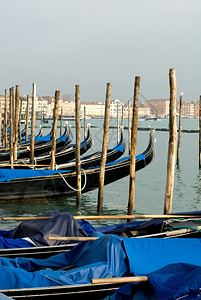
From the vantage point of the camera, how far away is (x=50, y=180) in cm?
964

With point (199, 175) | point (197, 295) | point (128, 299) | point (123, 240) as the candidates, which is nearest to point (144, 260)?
point (123, 240)

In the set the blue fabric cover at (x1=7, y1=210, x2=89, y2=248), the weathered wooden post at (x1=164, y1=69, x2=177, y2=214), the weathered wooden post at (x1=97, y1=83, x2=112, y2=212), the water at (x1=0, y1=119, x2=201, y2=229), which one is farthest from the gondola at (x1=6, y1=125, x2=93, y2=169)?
the blue fabric cover at (x1=7, y1=210, x2=89, y2=248)

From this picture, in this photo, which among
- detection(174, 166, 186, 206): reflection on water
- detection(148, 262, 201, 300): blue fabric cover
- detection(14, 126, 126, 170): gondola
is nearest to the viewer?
detection(148, 262, 201, 300): blue fabric cover

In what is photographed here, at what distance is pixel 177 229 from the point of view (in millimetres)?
5602

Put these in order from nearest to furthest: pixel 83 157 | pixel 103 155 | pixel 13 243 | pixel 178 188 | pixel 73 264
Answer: pixel 73 264
pixel 13 243
pixel 103 155
pixel 83 157
pixel 178 188

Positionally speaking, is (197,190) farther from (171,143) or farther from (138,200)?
(171,143)

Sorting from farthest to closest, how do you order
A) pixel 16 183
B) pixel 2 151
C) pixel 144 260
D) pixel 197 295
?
pixel 2 151 < pixel 16 183 < pixel 144 260 < pixel 197 295

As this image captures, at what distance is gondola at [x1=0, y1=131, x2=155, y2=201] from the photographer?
954 centimetres

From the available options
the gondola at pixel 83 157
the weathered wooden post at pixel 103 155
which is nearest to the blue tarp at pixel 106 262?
the weathered wooden post at pixel 103 155

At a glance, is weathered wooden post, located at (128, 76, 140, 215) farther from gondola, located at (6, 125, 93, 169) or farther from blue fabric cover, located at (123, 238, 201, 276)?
gondola, located at (6, 125, 93, 169)

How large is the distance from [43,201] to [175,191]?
13.6ft

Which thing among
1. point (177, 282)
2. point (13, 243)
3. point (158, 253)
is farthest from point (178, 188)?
point (177, 282)

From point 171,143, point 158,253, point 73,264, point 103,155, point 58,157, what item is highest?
point 171,143

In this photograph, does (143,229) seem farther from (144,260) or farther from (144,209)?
(144,209)
